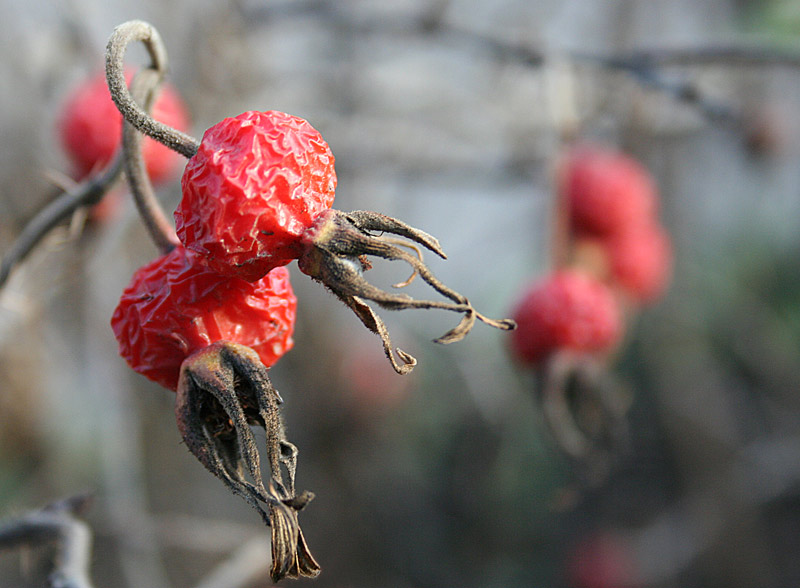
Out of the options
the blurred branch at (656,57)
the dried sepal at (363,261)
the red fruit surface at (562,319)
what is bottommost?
the dried sepal at (363,261)

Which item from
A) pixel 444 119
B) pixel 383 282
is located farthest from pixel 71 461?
→ pixel 444 119

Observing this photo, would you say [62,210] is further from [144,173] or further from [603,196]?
[603,196]

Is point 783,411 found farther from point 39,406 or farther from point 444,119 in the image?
point 39,406

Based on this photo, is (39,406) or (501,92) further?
(501,92)

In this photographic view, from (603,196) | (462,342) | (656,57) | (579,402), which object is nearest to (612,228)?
(603,196)

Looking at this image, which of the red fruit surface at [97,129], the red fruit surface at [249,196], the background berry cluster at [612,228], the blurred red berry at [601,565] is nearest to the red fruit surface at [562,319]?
the background berry cluster at [612,228]

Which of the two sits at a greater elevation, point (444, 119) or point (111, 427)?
point (444, 119)

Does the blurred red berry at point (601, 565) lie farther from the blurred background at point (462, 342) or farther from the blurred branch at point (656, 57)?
the blurred branch at point (656, 57)
